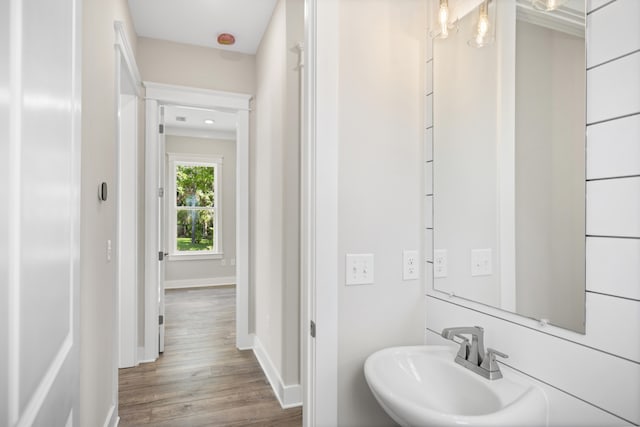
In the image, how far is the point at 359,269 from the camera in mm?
1363

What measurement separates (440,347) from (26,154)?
1.32m

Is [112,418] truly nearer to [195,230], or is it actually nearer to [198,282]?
[198,282]

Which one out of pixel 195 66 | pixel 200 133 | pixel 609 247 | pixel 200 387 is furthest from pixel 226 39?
pixel 200 133

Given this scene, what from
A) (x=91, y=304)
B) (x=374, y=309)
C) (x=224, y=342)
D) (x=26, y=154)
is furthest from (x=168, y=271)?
(x=26, y=154)

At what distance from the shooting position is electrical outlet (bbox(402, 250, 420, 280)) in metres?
1.44

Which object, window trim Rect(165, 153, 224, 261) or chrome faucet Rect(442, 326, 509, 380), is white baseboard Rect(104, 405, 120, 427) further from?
window trim Rect(165, 153, 224, 261)

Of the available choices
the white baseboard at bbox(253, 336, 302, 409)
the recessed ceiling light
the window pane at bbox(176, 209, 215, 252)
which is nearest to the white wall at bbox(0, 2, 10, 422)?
the white baseboard at bbox(253, 336, 302, 409)

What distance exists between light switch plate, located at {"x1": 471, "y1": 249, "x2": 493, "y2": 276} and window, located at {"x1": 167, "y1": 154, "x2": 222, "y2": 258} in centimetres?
566

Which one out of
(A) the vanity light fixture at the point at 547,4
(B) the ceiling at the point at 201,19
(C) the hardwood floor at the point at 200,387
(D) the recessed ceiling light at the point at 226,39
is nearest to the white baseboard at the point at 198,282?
(C) the hardwood floor at the point at 200,387

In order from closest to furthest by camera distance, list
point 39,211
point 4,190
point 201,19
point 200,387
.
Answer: point 4,190 < point 39,211 < point 200,387 < point 201,19

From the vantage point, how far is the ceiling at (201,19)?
106 inches

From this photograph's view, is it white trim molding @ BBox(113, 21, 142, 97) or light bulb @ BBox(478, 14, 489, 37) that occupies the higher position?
white trim molding @ BBox(113, 21, 142, 97)

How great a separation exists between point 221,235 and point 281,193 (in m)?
4.29

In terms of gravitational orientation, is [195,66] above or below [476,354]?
above
